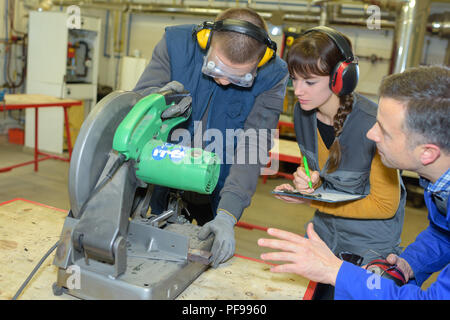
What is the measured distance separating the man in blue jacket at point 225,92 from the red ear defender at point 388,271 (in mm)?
433

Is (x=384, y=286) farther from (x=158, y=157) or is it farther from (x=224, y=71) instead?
(x=224, y=71)

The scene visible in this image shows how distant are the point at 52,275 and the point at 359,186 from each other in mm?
1022

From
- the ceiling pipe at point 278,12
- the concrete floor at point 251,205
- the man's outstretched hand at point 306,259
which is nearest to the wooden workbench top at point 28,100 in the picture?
the concrete floor at point 251,205

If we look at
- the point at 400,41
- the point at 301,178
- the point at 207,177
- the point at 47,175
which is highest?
the point at 400,41

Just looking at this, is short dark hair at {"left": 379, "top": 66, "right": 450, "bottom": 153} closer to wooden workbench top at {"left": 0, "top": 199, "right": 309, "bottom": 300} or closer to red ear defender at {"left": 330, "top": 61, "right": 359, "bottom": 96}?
red ear defender at {"left": 330, "top": 61, "right": 359, "bottom": 96}

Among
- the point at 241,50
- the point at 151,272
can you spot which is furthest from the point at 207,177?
the point at 241,50

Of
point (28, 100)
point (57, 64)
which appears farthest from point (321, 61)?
point (57, 64)

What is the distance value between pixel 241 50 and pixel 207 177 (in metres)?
0.45

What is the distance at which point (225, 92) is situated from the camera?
152cm

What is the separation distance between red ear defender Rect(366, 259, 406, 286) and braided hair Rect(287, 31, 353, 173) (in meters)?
0.37

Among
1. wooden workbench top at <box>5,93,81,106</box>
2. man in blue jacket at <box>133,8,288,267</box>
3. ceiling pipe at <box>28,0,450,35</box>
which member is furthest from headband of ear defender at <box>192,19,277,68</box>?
ceiling pipe at <box>28,0,450,35</box>

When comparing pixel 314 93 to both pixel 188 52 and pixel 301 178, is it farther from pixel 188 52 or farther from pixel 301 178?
pixel 188 52

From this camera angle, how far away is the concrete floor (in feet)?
11.6
